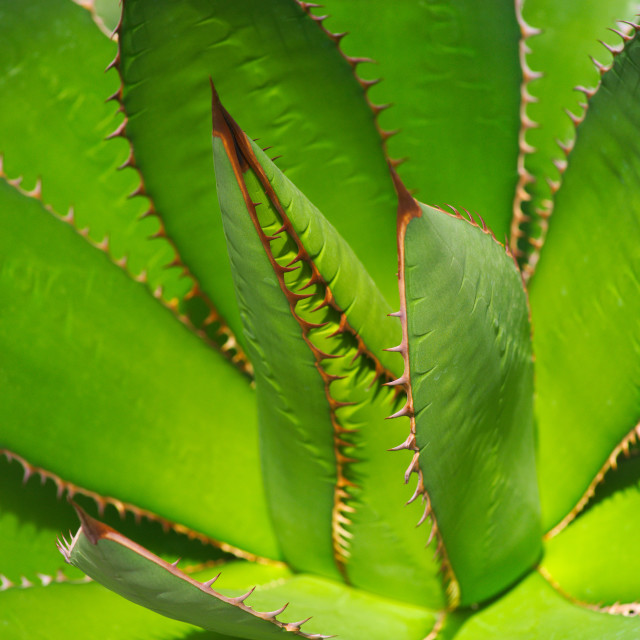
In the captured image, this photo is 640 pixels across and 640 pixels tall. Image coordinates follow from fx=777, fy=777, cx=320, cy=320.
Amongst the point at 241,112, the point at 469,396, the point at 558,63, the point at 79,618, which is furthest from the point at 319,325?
the point at 558,63

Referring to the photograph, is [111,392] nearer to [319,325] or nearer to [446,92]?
[319,325]

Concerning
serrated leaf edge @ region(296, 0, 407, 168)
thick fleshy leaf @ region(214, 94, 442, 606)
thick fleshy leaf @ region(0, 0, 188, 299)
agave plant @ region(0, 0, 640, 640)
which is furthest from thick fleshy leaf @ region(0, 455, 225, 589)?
serrated leaf edge @ region(296, 0, 407, 168)

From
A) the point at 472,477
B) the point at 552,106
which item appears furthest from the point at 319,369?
the point at 552,106

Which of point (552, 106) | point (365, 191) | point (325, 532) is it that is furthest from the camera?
point (552, 106)

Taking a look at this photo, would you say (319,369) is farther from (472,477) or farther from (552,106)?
(552,106)

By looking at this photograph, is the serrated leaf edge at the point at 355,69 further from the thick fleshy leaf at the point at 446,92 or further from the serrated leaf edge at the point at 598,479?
the serrated leaf edge at the point at 598,479

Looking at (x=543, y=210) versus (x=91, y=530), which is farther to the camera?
(x=543, y=210)
